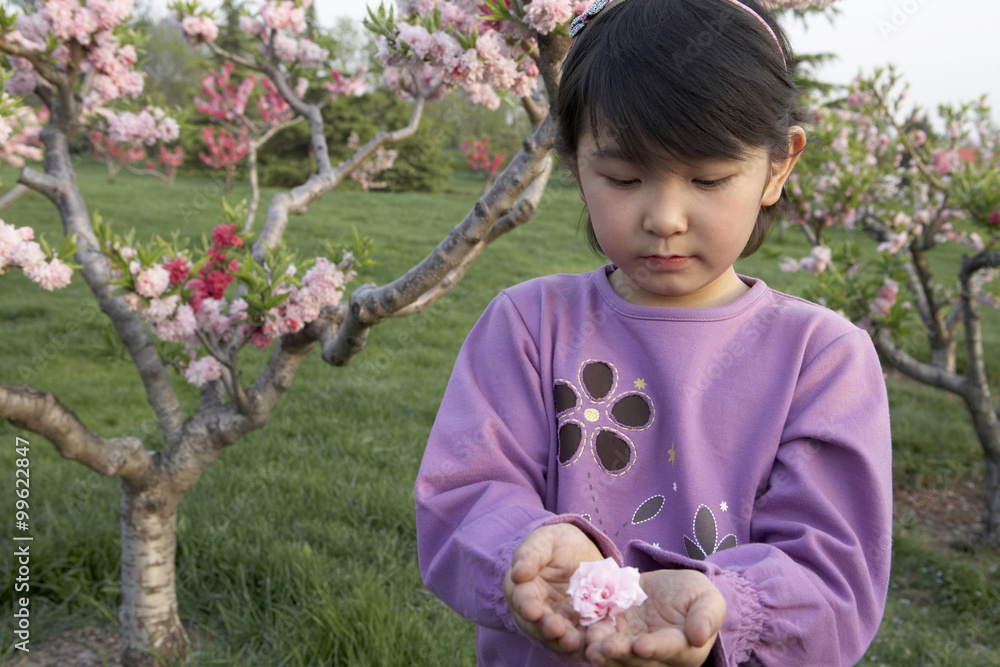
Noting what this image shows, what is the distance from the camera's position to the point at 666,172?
3.41 feet

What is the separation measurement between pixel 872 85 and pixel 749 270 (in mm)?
7203

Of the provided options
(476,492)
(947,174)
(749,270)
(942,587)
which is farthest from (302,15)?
(749,270)

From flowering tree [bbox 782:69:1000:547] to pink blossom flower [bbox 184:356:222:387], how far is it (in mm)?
3246

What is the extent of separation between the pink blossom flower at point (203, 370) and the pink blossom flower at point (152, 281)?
1.04 feet

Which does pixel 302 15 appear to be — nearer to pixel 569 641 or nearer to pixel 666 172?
pixel 666 172

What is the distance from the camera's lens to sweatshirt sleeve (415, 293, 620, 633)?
0.97 meters

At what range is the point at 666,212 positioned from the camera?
103 cm

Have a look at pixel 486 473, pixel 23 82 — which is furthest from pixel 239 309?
pixel 486 473

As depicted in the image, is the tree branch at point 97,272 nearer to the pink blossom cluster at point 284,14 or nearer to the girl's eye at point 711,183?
the pink blossom cluster at point 284,14

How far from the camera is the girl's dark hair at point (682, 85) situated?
102 centimetres

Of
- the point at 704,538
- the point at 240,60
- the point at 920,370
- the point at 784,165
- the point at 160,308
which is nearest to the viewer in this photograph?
the point at 704,538

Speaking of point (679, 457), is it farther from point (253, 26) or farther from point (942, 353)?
point (942, 353)

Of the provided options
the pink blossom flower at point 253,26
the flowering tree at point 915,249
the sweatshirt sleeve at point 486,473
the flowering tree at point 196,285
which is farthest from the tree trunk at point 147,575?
the flowering tree at point 915,249

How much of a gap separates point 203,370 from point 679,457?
190 centimetres
